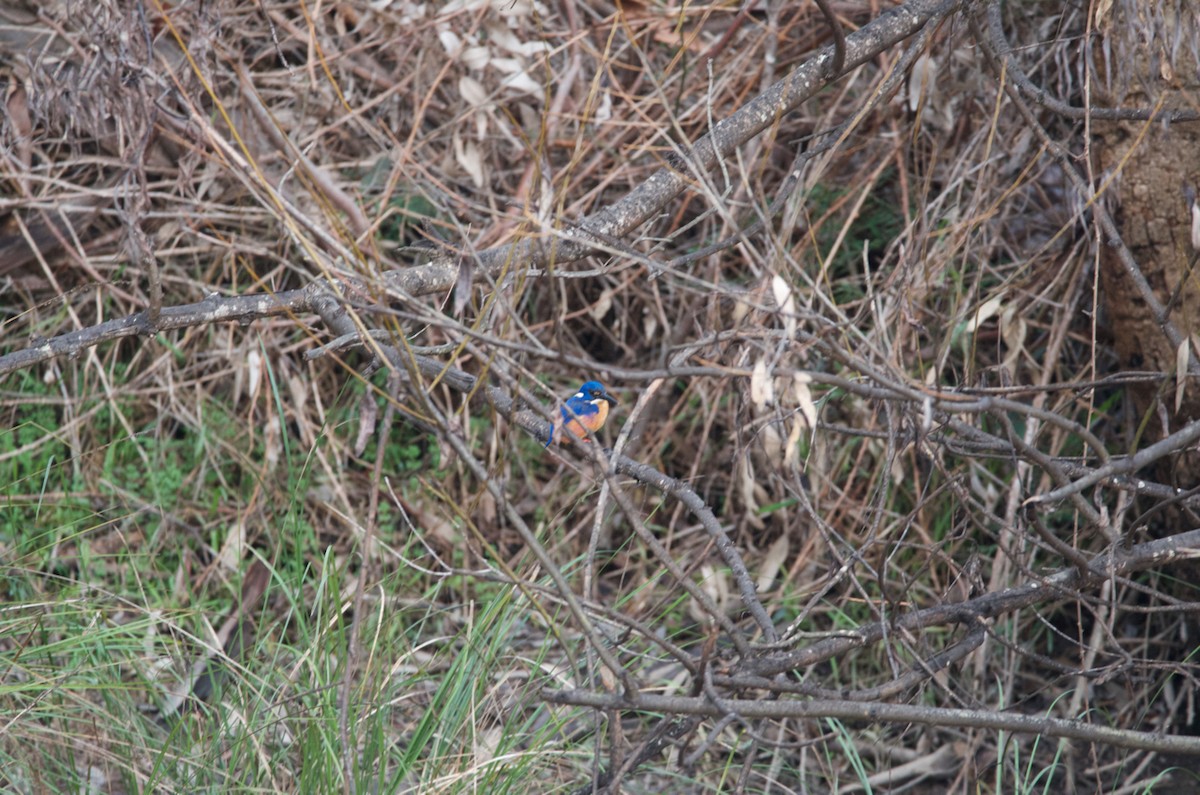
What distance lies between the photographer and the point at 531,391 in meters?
3.89

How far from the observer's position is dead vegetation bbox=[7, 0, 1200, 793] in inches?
113

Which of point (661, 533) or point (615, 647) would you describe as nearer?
point (615, 647)

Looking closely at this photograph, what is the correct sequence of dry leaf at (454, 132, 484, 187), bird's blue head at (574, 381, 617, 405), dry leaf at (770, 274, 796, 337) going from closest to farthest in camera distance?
dry leaf at (770, 274, 796, 337) → bird's blue head at (574, 381, 617, 405) → dry leaf at (454, 132, 484, 187)

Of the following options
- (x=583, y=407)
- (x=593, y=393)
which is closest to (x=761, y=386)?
(x=583, y=407)

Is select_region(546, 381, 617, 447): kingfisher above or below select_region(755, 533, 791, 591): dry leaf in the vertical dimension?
above

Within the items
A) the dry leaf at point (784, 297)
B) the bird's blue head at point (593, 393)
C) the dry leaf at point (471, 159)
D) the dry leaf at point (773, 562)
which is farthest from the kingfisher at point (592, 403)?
the dry leaf at point (784, 297)

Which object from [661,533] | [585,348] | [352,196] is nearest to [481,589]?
[661,533]

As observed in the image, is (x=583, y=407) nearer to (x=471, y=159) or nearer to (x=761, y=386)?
(x=471, y=159)

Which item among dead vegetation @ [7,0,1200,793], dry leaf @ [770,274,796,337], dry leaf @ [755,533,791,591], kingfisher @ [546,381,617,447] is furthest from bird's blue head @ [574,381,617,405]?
dry leaf @ [770,274,796,337]

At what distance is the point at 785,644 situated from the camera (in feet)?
6.84

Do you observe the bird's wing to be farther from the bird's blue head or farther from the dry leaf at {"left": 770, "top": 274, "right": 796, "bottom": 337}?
the dry leaf at {"left": 770, "top": 274, "right": 796, "bottom": 337}

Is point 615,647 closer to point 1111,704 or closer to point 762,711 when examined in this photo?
point 762,711

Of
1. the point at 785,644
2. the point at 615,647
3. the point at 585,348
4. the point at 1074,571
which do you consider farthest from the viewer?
the point at 585,348

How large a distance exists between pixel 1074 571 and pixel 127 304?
3.36 metres
